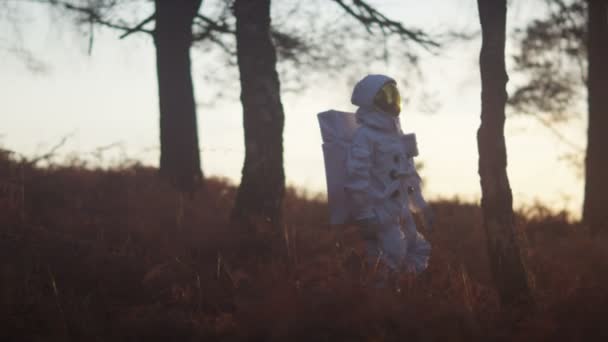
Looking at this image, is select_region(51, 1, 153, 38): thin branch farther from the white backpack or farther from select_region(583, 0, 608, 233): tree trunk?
select_region(583, 0, 608, 233): tree trunk

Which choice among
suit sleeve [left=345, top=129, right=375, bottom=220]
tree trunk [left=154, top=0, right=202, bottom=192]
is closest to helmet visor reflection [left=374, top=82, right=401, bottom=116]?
suit sleeve [left=345, top=129, right=375, bottom=220]

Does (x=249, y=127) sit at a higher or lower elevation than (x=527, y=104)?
lower

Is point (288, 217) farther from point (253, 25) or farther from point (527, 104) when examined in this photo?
point (527, 104)

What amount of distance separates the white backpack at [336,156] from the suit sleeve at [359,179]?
13cm

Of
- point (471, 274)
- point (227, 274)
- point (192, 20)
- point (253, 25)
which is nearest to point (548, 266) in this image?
point (471, 274)

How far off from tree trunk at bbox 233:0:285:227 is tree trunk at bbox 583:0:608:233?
5.40m

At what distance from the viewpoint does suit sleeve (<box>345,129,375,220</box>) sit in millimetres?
6125

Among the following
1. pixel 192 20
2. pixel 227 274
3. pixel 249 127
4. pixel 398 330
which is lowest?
pixel 398 330

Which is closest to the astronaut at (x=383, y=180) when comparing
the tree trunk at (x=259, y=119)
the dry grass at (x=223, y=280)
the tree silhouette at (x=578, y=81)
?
the dry grass at (x=223, y=280)

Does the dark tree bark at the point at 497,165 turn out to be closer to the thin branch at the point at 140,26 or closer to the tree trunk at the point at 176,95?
the tree trunk at the point at 176,95

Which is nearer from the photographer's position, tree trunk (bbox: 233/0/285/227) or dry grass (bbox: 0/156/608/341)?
dry grass (bbox: 0/156/608/341)

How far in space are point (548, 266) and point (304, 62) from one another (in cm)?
545

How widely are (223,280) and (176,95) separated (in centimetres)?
512

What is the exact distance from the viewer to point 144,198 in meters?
9.00
